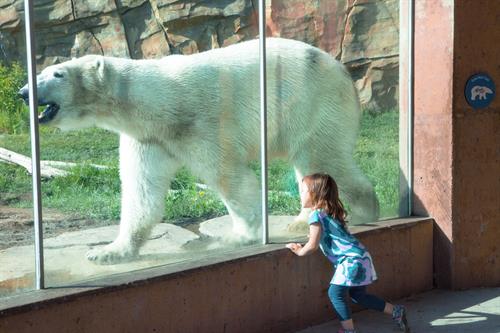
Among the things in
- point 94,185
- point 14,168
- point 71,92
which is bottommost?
point 94,185

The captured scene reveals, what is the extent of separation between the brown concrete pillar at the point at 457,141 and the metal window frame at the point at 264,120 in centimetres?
6

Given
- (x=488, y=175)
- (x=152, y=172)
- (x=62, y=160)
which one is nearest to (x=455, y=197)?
(x=488, y=175)

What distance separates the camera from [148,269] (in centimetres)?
429

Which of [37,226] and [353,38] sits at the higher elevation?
[353,38]

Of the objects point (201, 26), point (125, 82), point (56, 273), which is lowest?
point (56, 273)

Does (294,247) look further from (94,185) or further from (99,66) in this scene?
(99,66)

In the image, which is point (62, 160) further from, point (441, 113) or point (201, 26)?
point (441, 113)

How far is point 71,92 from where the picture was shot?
13.6 ft

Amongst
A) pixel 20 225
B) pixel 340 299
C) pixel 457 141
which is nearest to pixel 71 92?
pixel 20 225

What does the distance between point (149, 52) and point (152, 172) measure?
0.72 m

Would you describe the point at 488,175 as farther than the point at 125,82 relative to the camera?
Yes

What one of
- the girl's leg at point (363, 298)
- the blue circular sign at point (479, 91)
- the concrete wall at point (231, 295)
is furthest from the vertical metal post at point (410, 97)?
the girl's leg at point (363, 298)

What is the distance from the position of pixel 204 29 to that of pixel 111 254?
1395mm

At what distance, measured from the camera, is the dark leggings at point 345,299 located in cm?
456
